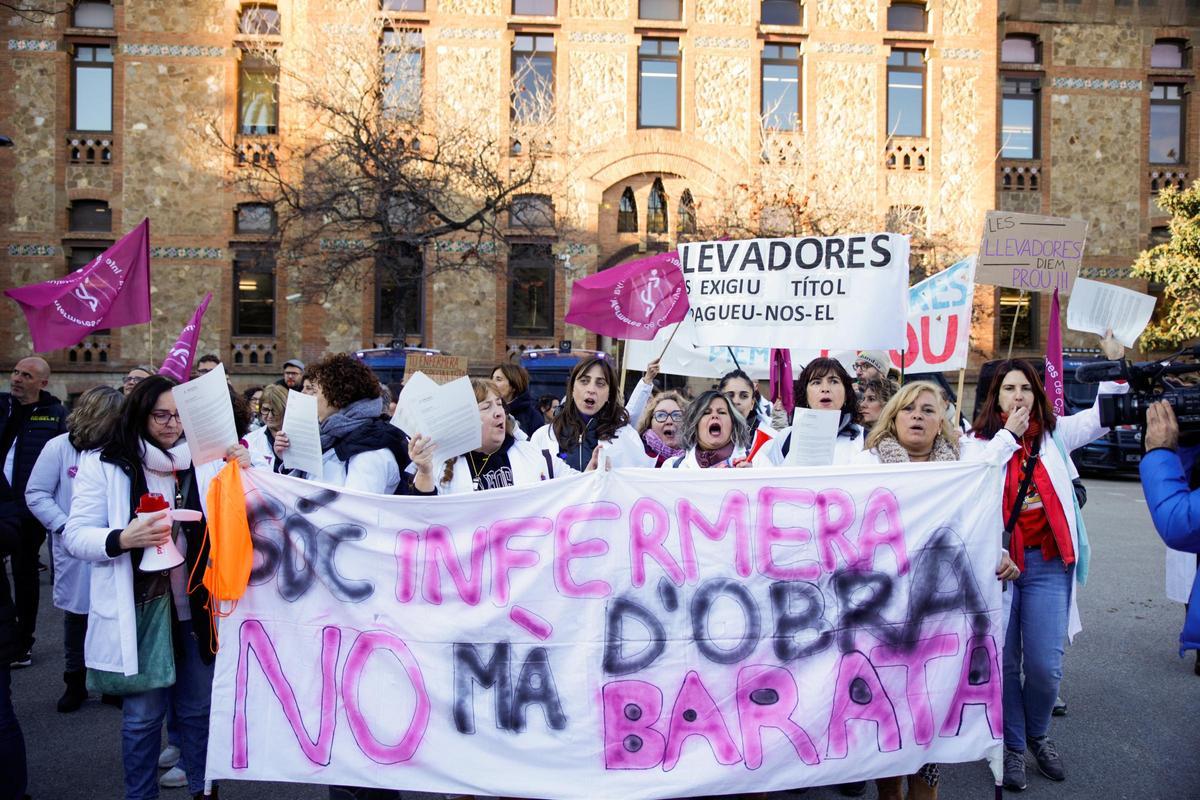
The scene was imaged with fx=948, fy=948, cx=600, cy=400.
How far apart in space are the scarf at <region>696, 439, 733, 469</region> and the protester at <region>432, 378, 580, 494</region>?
837 mm

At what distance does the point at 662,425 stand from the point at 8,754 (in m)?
4.25

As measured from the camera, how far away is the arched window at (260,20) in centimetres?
2275

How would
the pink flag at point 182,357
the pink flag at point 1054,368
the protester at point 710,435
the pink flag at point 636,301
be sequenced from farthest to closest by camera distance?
the pink flag at point 636,301, the pink flag at point 1054,368, the protester at point 710,435, the pink flag at point 182,357

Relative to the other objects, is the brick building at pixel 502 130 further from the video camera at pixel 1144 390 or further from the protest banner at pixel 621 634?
the protest banner at pixel 621 634

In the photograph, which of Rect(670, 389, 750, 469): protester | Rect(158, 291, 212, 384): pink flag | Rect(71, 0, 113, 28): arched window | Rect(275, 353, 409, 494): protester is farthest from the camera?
Rect(71, 0, 113, 28): arched window


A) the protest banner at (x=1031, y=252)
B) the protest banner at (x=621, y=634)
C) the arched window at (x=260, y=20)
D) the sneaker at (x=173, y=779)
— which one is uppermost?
the arched window at (x=260, y=20)

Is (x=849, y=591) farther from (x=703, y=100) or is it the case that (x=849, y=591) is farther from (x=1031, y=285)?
(x=703, y=100)

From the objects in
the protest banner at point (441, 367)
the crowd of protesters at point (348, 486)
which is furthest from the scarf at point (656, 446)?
the protest banner at point (441, 367)

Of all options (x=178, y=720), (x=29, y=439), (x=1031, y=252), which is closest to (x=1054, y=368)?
(x=1031, y=252)

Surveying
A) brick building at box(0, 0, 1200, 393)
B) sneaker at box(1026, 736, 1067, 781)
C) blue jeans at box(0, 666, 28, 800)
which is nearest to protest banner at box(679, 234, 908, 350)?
sneaker at box(1026, 736, 1067, 781)

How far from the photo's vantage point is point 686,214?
22859mm

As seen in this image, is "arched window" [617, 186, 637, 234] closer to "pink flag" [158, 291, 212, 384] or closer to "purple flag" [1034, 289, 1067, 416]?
"purple flag" [1034, 289, 1067, 416]

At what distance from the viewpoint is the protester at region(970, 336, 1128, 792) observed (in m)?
4.62

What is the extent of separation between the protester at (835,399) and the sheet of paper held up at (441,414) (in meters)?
1.83
